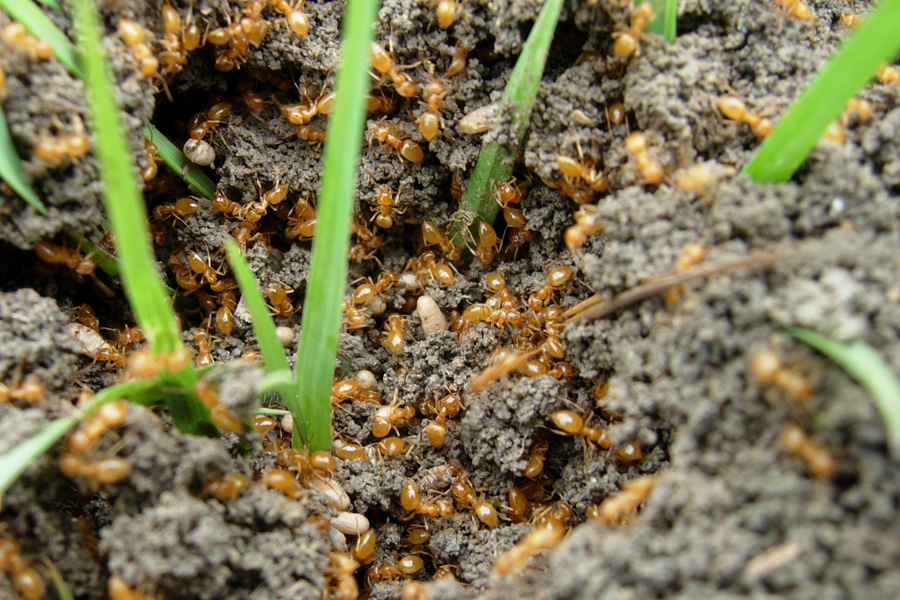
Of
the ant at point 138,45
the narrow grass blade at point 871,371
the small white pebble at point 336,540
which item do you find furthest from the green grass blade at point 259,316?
the narrow grass blade at point 871,371

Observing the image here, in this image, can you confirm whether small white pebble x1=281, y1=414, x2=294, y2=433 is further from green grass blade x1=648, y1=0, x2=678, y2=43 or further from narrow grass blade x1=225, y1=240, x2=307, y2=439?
green grass blade x1=648, y1=0, x2=678, y2=43

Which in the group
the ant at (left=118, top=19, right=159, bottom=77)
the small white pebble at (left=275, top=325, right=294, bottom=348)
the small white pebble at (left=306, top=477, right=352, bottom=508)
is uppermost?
the ant at (left=118, top=19, right=159, bottom=77)

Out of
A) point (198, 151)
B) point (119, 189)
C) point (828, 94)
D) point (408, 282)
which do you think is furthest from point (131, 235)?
point (828, 94)

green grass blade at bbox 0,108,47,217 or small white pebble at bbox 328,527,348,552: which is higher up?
green grass blade at bbox 0,108,47,217

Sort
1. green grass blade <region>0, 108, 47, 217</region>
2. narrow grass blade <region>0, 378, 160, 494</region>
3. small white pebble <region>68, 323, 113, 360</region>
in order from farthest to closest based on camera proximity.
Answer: small white pebble <region>68, 323, 113, 360</region> → green grass blade <region>0, 108, 47, 217</region> → narrow grass blade <region>0, 378, 160, 494</region>

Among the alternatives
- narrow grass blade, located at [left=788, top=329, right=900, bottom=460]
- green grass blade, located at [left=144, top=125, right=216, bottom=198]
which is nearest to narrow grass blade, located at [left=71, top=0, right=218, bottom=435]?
green grass blade, located at [left=144, top=125, right=216, bottom=198]

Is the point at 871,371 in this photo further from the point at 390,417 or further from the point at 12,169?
the point at 12,169
